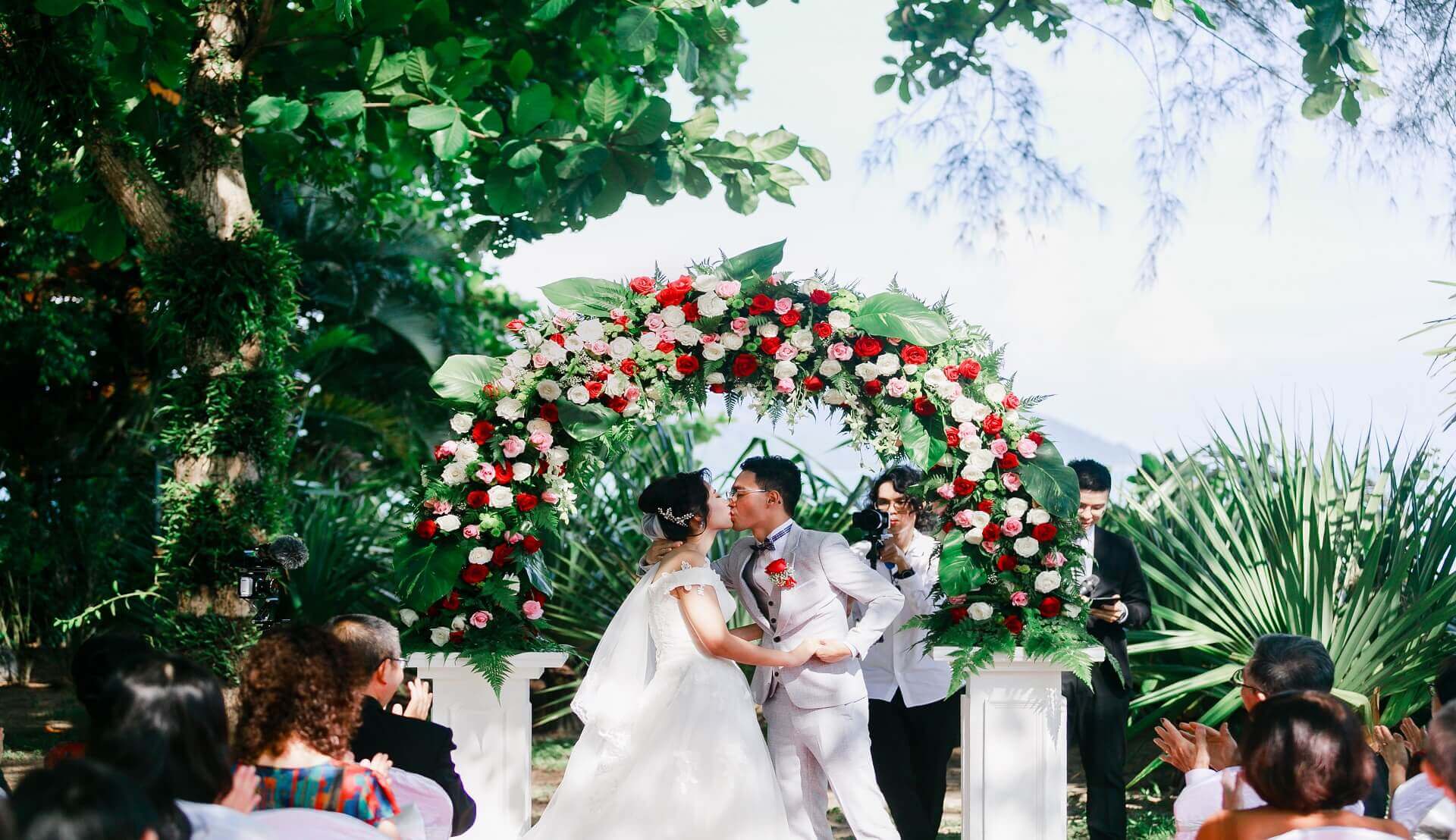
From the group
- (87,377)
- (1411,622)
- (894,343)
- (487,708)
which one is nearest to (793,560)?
(894,343)

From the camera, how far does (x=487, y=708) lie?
17.5ft

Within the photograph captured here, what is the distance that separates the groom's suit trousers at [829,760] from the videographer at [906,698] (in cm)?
40

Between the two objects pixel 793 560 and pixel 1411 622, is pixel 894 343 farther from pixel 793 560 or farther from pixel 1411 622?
pixel 1411 622

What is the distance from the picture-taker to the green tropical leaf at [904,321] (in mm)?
5246

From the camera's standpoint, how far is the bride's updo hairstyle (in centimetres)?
486

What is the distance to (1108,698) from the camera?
5367mm

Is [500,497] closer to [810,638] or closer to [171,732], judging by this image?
[810,638]

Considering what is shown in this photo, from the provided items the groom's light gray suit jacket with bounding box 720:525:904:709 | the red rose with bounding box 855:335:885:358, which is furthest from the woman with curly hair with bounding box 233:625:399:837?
the red rose with bounding box 855:335:885:358

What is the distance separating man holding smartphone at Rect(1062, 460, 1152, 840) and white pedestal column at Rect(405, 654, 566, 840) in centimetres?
219

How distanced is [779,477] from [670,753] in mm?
1168

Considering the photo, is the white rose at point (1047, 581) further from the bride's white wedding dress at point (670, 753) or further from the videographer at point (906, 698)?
the bride's white wedding dress at point (670, 753)

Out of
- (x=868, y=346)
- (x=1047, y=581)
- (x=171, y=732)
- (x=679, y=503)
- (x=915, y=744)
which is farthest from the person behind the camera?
(x=915, y=744)

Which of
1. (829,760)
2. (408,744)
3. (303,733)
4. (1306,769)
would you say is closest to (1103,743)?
(829,760)

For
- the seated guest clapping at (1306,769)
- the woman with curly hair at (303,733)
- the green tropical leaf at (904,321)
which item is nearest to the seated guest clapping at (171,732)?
the woman with curly hair at (303,733)
